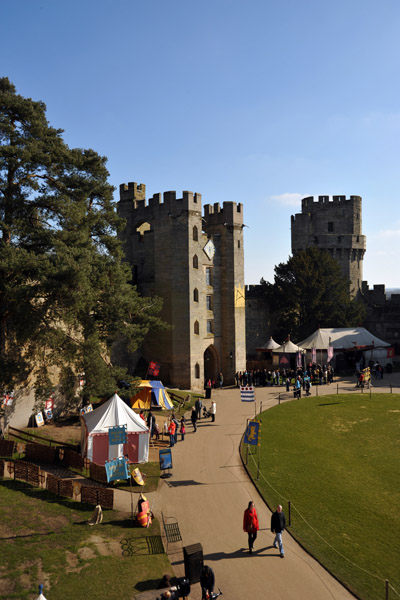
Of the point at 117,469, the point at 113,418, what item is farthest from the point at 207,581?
the point at 113,418

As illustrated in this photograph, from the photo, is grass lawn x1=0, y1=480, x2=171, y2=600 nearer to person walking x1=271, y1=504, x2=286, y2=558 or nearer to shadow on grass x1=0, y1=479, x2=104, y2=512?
shadow on grass x1=0, y1=479, x2=104, y2=512

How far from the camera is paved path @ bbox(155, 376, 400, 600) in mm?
11320

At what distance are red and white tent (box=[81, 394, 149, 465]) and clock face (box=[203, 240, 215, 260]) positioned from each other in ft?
72.7

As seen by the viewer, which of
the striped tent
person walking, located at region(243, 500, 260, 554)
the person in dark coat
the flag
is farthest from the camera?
the striped tent

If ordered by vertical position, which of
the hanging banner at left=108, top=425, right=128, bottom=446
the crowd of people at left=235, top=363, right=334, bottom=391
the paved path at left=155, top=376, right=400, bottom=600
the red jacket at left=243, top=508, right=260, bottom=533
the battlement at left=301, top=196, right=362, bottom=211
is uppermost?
the battlement at left=301, top=196, right=362, bottom=211

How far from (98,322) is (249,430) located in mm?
Result: 9755

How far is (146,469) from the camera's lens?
1952cm

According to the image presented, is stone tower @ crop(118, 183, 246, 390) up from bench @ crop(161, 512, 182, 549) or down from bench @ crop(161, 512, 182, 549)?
up

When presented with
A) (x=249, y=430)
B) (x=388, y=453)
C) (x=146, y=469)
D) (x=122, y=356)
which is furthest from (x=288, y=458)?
(x=122, y=356)

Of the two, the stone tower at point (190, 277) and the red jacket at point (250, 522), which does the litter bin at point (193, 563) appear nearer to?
the red jacket at point (250, 522)

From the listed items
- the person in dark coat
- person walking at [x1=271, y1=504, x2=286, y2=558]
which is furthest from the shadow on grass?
person walking at [x1=271, y1=504, x2=286, y2=558]

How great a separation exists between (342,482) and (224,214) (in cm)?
2827

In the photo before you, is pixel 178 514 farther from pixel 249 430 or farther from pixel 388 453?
pixel 388 453

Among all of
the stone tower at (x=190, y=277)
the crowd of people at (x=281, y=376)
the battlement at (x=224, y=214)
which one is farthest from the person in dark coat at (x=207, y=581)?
the battlement at (x=224, y=214)
